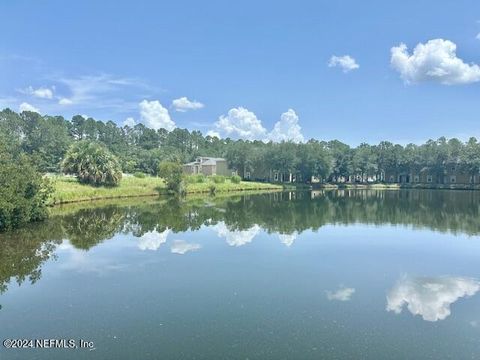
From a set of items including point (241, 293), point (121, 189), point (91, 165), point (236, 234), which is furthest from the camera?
point (121, 189)

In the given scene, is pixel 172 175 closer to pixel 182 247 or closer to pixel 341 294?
pixel 182 247

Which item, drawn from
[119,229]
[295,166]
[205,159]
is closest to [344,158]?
[295,166]

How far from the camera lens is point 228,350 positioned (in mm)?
7957

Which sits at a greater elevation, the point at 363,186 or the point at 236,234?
the point at 363,186

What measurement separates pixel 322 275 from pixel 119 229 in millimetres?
14377

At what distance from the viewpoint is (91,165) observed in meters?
43.6

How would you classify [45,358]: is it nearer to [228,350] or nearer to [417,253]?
[228,350]

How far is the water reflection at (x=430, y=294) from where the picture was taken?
10.4 meters

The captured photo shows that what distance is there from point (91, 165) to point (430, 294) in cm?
3886

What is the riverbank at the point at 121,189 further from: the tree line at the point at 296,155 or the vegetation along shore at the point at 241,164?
the tree line at the point at 296,155

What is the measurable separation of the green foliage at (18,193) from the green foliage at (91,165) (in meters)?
18.5

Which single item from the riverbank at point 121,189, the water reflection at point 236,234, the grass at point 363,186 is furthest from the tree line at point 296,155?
the water reflection at point 236,234

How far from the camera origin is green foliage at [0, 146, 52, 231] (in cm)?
2066

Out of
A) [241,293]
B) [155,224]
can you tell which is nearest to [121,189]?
[155,224]
